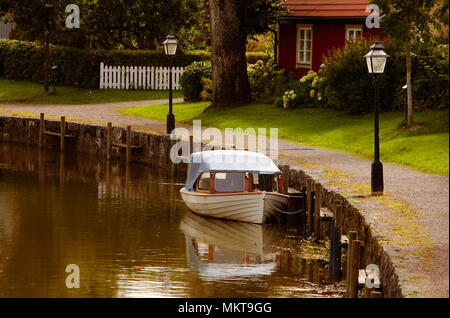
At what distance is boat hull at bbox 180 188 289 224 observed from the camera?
25.1 metres

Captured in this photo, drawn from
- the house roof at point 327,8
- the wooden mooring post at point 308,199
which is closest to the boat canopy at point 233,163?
the wooden mooring post at point 308,199

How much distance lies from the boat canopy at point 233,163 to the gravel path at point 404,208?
1160mm

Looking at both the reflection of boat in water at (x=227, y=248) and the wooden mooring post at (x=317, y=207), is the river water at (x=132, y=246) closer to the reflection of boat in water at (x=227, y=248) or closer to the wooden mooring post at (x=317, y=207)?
the reflection of boat in water at (x=227, y=248)

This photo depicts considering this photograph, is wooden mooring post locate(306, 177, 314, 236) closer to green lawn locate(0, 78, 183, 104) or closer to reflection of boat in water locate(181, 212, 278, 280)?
reflection of boat in water locate(181, 212, 278, 280)

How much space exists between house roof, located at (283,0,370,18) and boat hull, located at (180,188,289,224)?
637 inches

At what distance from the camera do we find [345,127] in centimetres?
3259

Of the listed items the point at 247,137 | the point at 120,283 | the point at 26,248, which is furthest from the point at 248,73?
the point at 120,283

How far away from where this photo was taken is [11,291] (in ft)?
61.5

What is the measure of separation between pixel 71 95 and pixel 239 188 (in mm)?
24272

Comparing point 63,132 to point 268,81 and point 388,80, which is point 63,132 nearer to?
point 268,81

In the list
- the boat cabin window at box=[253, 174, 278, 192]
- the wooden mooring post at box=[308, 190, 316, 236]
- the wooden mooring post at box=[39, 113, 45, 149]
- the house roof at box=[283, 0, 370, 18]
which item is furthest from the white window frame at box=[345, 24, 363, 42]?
the wooden mooring post at box=[308, 190, 316, 236]

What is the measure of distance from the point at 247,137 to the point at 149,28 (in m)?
20.3

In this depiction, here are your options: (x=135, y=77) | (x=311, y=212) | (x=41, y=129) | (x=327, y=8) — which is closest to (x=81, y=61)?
(x=135, y=77)

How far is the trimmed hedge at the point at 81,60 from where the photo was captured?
5028cm
